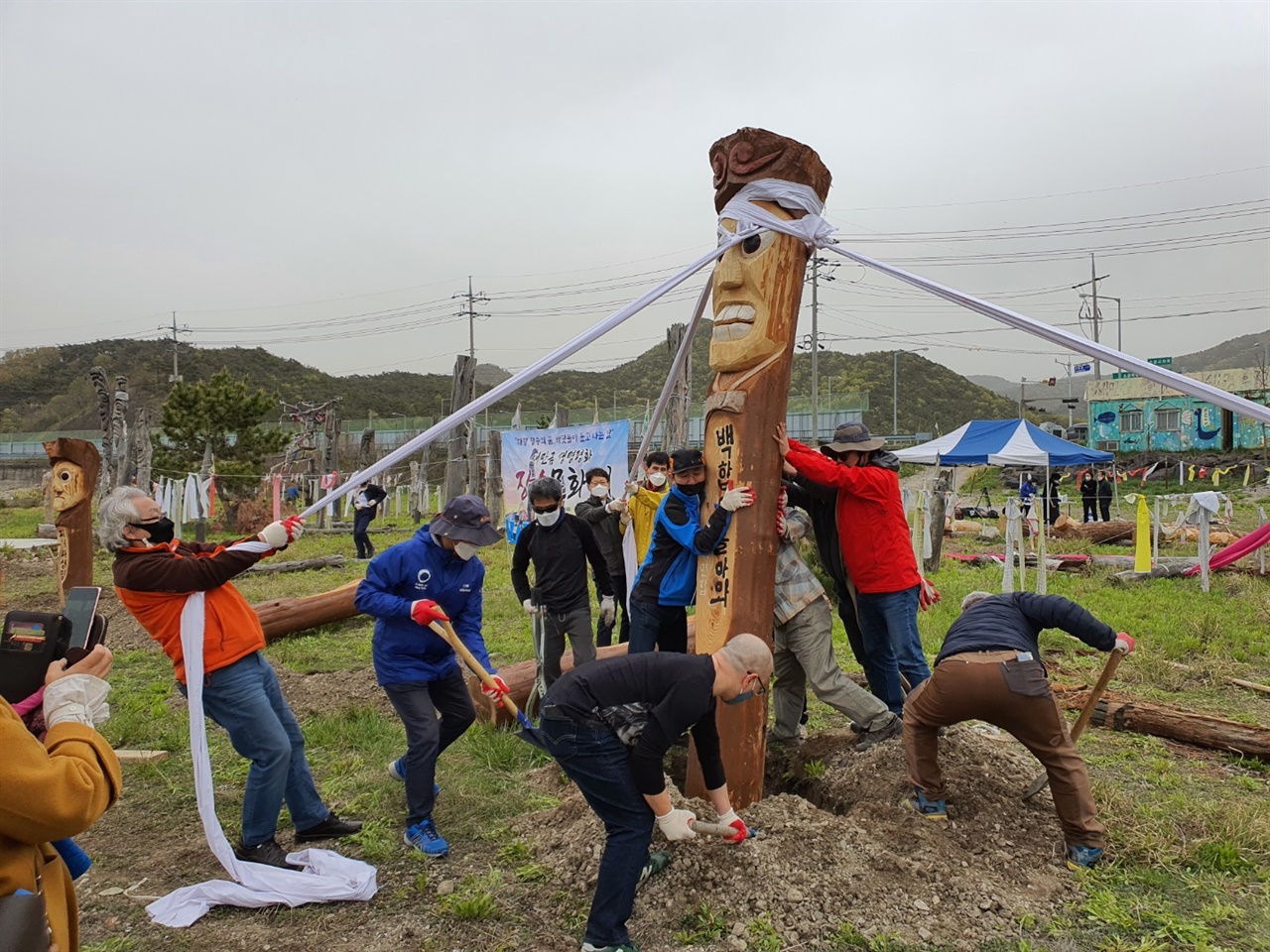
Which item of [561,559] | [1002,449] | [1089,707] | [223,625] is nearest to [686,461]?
[561,559]

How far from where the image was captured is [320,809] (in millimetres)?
4066

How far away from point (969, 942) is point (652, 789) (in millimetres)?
1345

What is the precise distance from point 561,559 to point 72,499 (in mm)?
5899

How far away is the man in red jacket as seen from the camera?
463 centimetres

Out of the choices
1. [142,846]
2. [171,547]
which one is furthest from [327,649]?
[171,547]

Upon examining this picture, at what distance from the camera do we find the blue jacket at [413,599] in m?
3.98

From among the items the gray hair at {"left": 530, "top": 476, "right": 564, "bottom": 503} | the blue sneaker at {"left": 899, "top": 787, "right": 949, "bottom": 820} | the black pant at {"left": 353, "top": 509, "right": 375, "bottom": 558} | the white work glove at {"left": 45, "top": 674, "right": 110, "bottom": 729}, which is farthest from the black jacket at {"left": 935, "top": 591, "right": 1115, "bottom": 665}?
the black pant at {"left": 353, "top": 509, "right": 375, "bottom": 558}

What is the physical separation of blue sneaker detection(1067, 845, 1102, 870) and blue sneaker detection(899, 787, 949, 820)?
1.80 feet

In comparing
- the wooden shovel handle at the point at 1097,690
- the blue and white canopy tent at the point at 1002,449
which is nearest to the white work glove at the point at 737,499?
the wooden shovel handle at the point at 1097,690

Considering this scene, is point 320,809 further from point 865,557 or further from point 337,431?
point 337,431

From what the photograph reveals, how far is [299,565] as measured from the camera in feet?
43.3

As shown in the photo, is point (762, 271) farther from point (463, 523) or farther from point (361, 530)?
point (361, 530)

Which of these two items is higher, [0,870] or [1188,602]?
[0,870]

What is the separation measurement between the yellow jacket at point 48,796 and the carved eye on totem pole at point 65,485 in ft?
25.0
